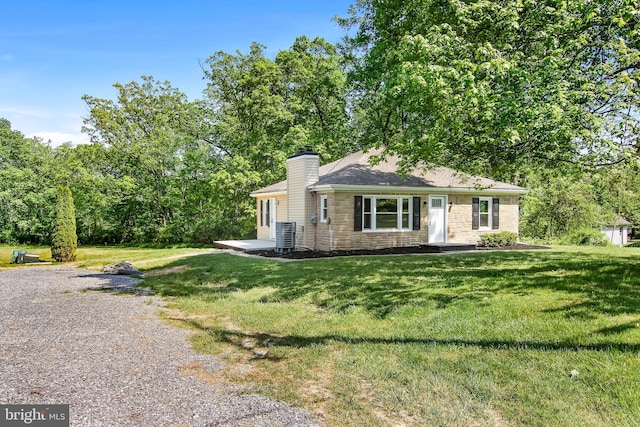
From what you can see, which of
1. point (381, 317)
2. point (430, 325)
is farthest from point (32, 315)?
point (430, 325)

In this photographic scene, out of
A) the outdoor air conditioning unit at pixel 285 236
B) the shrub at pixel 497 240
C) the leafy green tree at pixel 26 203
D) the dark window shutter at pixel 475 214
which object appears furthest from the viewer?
the leafy green tree at pixel 26 203

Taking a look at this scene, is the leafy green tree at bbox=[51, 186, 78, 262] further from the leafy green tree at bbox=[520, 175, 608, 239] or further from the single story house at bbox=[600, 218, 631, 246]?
the single story house at bbox=[600, 218, 631, 246]

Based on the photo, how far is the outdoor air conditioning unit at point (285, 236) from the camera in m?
16.1

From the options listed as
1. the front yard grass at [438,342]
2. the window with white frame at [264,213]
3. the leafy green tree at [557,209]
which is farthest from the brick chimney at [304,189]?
the leafy green tree at [557,209]

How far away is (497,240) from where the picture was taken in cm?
1708

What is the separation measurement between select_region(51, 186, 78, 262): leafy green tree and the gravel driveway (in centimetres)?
980

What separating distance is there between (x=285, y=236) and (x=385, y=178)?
4481mm

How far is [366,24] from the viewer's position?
16812 millimetres

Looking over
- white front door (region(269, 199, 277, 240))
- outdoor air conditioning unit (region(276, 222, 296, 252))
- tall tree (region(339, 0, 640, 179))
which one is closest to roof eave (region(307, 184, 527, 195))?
outdoor air conditioning unit (region(276, 222, 296, 252))

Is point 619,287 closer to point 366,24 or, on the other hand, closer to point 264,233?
point 366,24

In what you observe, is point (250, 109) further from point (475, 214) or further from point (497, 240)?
point (497, 240)

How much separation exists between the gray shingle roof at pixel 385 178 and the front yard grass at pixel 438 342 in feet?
20.1

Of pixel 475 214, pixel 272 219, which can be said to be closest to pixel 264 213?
pixel 272 219

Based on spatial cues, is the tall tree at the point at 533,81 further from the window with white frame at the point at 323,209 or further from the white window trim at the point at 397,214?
the window with white frame at the point at 323,209
